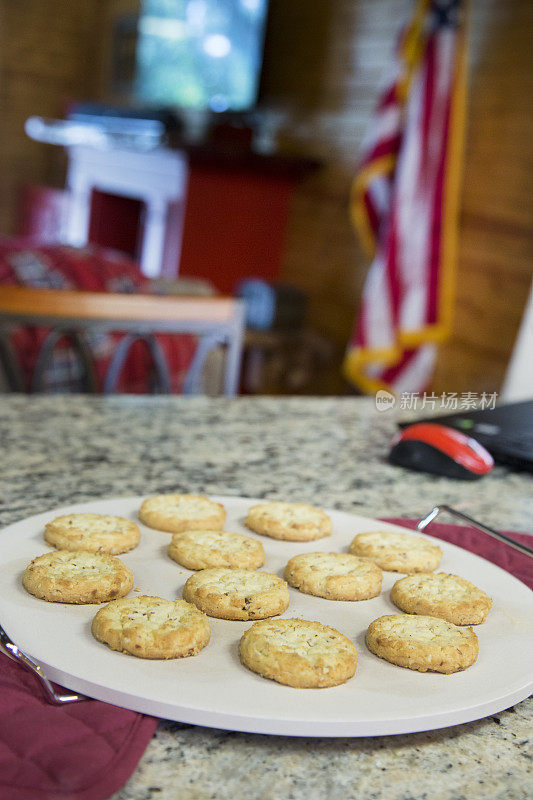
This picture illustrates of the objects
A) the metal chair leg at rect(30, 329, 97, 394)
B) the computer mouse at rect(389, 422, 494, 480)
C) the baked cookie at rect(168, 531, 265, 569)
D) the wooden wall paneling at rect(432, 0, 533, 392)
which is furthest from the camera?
the wooden wall paneling at rect(432, 0, 533, 392)

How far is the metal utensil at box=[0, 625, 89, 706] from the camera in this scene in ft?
1.38

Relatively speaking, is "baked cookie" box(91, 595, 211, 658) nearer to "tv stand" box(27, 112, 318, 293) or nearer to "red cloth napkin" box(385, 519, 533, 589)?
"red cloth napkin" box(385, 519, 533, 589)

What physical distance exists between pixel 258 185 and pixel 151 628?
3965mm

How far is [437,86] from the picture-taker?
2918mm

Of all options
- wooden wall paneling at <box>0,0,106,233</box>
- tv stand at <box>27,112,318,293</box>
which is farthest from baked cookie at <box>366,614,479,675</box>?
wooden wall paneling at <box>0,0,106,233</box>

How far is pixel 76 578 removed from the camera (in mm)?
500

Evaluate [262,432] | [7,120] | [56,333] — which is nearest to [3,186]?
[7,120]

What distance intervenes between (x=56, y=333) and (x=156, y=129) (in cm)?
385

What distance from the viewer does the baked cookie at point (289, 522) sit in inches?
25.4

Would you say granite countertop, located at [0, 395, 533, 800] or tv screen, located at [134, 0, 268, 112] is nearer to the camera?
granite countertop, located at [0, 395, 533, 800]

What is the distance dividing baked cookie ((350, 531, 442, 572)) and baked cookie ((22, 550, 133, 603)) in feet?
0.61

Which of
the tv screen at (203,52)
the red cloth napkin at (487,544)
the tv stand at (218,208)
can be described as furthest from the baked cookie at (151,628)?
the tv screen at (203,52)

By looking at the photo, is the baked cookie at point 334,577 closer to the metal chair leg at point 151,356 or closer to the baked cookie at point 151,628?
the baked cookie at point 151,628

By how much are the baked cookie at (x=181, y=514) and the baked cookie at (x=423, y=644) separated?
0.60ft
